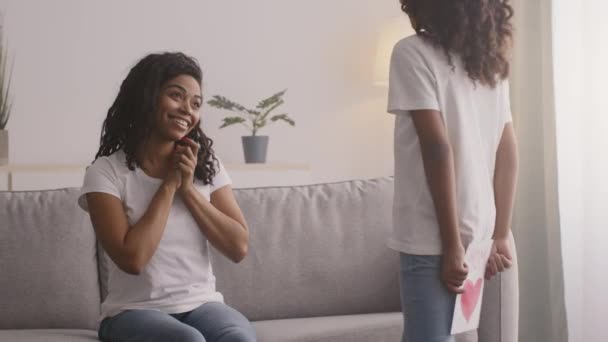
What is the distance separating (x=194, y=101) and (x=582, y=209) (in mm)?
1872

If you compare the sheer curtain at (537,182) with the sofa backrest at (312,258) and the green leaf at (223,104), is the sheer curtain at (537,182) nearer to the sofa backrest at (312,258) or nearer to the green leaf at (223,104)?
the sofa backrest at (312,258)

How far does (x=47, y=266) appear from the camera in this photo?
2.44 m

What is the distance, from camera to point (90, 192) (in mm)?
2000

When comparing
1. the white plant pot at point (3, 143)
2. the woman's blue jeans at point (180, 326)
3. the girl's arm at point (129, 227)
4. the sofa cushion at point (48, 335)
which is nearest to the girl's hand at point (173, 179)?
the girl's arm at point (129, 227)

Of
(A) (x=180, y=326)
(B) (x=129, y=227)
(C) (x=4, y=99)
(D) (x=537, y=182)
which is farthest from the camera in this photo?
(C) (x=4, y=99)

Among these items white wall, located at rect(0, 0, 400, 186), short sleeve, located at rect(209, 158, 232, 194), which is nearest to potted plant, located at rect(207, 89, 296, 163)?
white wall, located at rect(0, 0, 400, 186)

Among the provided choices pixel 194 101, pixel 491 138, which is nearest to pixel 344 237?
pixel 194 101

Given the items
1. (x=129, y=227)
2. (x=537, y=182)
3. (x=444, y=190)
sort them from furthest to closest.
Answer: (x=537, y=182) → (x=129, y=227) → (x=444, y=190)

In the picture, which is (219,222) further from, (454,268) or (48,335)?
(454,268)

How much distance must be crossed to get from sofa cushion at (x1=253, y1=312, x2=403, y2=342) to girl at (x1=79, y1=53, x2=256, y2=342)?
274 millimetres

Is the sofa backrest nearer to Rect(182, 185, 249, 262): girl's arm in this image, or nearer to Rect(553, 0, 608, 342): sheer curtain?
Rect(182, 185, 249, 262): girl's arm

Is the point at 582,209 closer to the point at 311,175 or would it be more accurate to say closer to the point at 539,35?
the point at 539,35

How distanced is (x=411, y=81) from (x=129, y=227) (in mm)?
790

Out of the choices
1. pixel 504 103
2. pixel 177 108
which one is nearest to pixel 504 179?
pixel 504 103
